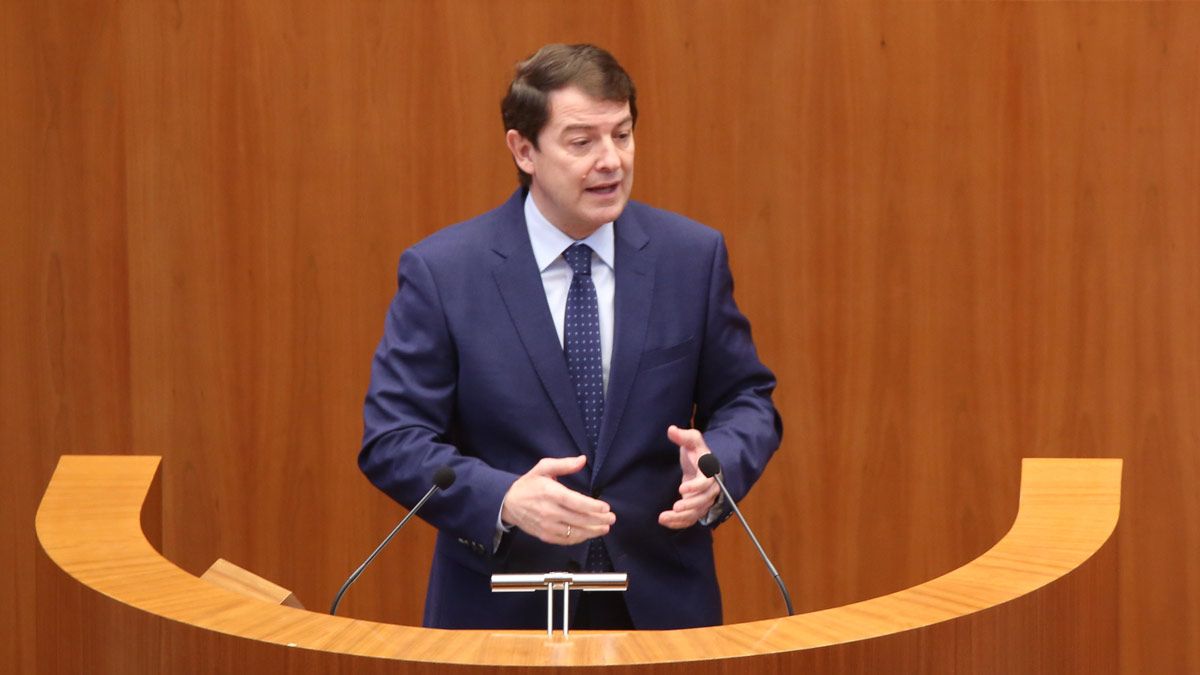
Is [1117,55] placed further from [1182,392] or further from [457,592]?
[457,592]

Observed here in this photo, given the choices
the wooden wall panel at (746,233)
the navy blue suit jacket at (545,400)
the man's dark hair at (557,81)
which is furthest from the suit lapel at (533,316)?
the wooden wall panel at (746,233)

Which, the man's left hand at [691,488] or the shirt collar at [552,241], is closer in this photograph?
the man's left hand at [691,488]

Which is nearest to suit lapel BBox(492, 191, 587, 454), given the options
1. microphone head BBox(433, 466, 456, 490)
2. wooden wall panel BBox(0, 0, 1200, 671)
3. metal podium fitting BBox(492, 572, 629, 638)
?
microphone head BBox(433, 466, 456, 490)

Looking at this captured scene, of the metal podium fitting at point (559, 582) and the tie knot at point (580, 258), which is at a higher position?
the tie knot at point (580, 258)

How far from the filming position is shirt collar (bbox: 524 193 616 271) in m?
2.65

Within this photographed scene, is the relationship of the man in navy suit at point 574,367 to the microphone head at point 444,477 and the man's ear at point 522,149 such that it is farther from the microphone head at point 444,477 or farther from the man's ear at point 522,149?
the microphone head at point 444,477

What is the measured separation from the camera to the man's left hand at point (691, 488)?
235cm

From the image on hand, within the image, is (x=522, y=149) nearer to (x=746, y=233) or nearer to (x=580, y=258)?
(x=580, y=258)

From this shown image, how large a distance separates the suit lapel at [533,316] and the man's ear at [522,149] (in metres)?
0.08

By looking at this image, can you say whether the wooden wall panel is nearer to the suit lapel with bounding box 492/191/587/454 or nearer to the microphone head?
the suit lapel with bounding box 492/191/587/454

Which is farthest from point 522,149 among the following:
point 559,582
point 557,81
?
point 559,582

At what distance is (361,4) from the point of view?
359cm

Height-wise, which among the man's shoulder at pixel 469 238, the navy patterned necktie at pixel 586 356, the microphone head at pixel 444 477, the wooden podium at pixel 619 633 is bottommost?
the wooden podium at pixel 619 633

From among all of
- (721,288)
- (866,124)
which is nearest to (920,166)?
(866,124)
